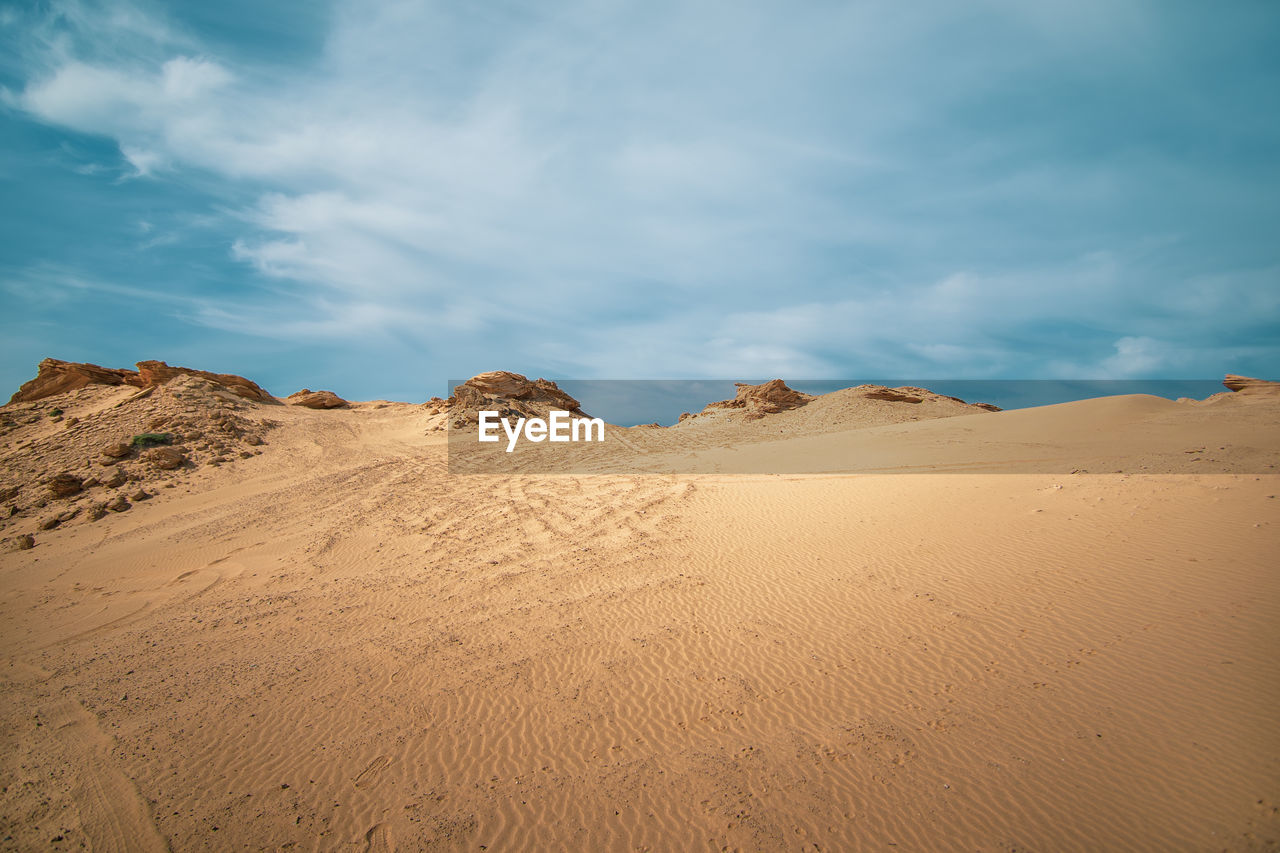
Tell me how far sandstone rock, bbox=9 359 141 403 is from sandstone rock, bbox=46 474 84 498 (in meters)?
11.1

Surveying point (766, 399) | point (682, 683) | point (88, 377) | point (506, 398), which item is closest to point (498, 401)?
point (506, 398)

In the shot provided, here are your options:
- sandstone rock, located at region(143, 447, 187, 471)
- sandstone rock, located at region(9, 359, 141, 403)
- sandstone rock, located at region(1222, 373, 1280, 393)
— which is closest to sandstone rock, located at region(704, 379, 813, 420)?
sandstone rock, located at region(1222, 373, 1280, 393)

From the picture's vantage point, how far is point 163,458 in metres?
16.8

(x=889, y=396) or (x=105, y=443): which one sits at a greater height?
(x=889, y=396)

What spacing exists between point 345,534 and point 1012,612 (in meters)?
12.3

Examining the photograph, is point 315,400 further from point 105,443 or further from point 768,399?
point 768,399

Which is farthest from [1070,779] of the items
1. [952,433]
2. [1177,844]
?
[952,433]

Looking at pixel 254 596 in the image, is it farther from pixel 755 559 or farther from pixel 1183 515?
pixel 1183 515

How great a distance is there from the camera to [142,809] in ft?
13.6

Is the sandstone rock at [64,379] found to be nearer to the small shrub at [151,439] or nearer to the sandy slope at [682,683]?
the small shrub at [151,439]

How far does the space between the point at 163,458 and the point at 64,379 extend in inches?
492

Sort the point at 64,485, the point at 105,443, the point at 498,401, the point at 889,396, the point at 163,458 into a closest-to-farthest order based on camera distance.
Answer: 1. the point at 64,485
2. the point at 163,458
3. the point at 105,443
4. the point at 498,401
5. the point at 889,396

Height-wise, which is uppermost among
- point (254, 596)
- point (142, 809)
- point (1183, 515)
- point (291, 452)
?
point (291, 452)

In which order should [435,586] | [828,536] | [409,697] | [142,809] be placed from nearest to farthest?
1. [142,809]
2. [409,697]
3. [435,586]
4. [828,536]
